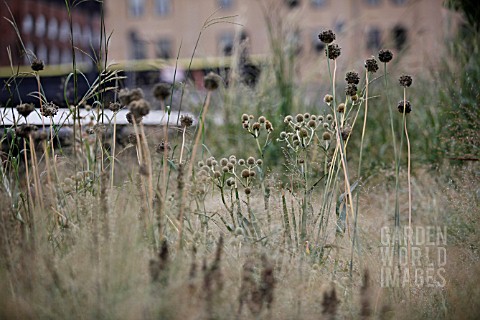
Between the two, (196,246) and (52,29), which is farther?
(52,29)

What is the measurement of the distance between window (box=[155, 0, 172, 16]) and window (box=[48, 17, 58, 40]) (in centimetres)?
580

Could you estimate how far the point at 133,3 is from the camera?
36344 millimetres

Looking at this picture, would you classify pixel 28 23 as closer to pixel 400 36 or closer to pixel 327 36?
pixel 400 36

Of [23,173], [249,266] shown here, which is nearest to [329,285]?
[249,266]

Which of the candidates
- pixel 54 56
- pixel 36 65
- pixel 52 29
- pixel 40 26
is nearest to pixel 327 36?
pixel 36 65

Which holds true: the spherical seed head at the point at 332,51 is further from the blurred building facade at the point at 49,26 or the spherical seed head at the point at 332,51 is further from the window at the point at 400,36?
the blurred building facade at the point at 49,26

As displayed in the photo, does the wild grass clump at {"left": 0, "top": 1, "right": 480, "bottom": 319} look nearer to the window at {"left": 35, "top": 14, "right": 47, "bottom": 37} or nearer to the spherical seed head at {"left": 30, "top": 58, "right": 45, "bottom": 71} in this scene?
the spherical seed head at {"left": 30, "top": 58, "right": 45, "bottom": 71}

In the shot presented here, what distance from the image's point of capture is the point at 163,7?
36000 millimetres

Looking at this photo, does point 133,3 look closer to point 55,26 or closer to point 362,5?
point 55,26

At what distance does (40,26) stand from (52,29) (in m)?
1.28

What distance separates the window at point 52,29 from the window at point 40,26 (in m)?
0.38

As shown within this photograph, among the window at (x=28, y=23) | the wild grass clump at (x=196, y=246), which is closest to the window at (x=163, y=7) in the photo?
the window at (x=28, y=23)

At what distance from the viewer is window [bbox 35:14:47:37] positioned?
3359 cm

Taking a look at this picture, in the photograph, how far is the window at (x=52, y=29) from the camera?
Result: 35062mm
